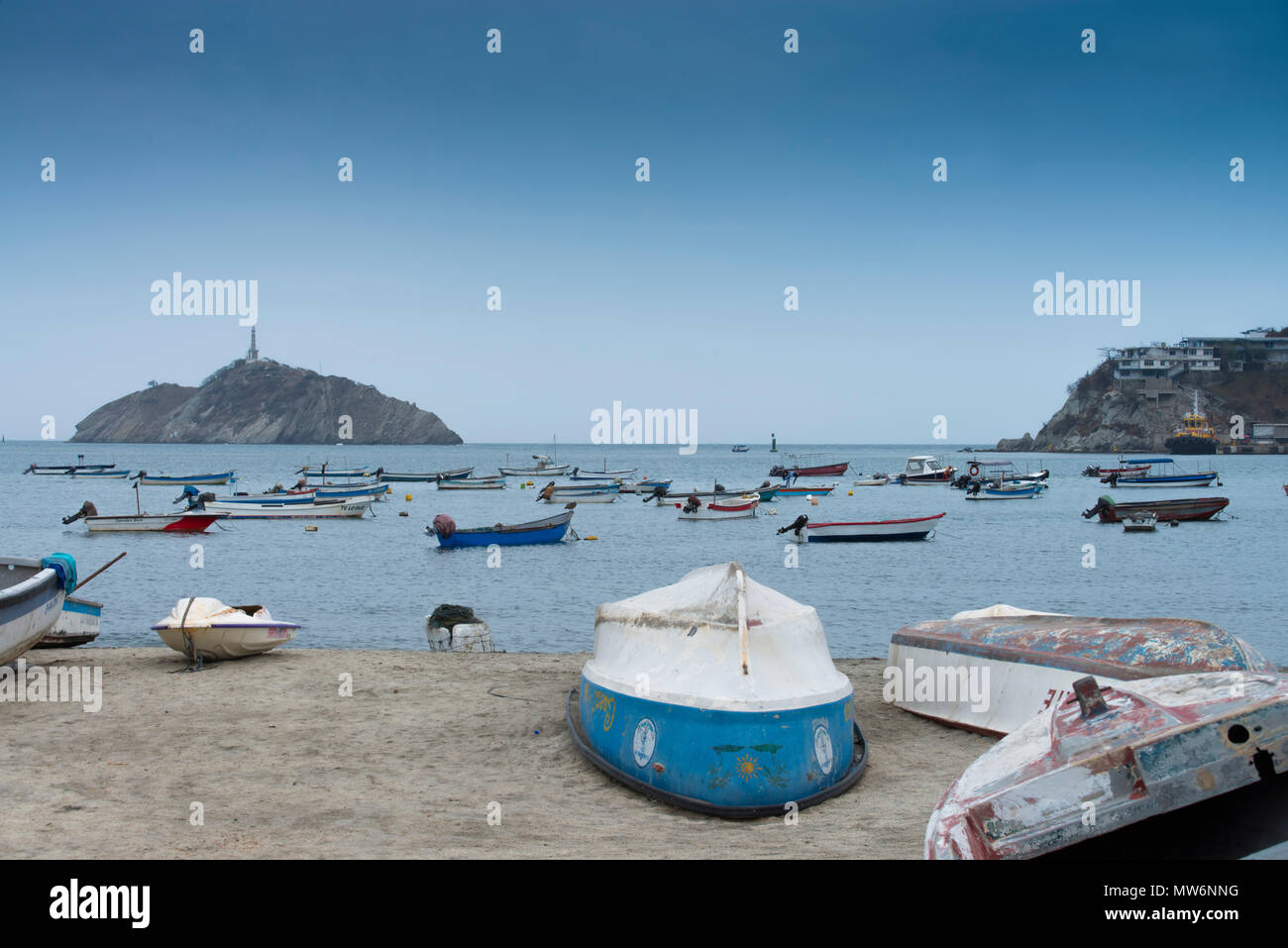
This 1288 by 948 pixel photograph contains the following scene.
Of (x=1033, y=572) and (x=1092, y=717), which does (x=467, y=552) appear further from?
(x=1092, y=717)

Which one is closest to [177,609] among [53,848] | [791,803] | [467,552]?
[53,848]

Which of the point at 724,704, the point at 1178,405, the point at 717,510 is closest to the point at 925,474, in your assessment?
the point at 717,510

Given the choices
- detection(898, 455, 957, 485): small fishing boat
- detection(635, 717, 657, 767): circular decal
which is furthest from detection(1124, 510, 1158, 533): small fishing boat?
detection(635, 717, 657, 767): circular decal

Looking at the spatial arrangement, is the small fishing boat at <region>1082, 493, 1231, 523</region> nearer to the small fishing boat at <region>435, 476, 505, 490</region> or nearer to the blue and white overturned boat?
the blue and white overturned boat

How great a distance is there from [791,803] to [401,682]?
20.5 feet

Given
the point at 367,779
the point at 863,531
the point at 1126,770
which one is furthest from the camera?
the point at 863,531

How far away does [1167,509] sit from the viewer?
157ft

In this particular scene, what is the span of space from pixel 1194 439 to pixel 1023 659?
537 feet

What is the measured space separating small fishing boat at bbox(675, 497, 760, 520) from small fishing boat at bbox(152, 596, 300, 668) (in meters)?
41.6

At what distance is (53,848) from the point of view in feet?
19.3

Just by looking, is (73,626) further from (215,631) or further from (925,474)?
(925,474)

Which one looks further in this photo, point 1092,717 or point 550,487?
point 550,487

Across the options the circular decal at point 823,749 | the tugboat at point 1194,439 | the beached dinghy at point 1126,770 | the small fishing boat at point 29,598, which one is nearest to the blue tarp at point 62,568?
the small fishing boat at point 29,598
